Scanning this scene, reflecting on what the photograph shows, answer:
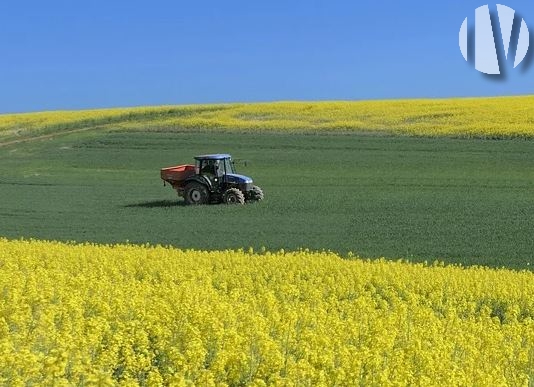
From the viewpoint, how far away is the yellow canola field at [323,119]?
43969 millimetres

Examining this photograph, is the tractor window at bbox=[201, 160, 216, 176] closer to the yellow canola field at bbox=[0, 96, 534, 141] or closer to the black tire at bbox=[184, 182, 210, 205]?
the black tire at bbox=[184, 182, 210, 205]

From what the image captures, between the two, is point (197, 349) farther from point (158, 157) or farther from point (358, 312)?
point (158, 157)

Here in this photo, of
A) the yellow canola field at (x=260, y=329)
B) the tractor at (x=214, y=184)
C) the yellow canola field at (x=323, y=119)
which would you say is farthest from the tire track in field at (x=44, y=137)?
the yellow canola field at (x=260, y=329)

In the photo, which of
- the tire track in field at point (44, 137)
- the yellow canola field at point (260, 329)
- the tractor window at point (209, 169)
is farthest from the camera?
the tire track in field at point (44, 137)

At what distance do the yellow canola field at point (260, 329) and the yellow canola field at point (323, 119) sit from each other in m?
28.8

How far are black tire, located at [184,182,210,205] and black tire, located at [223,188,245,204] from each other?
0.69m

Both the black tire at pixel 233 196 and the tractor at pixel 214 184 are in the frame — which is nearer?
the black tire at pixel 233 196

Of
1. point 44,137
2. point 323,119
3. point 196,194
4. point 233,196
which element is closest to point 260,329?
point 233,196

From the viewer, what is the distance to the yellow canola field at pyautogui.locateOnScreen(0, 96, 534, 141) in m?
44.0

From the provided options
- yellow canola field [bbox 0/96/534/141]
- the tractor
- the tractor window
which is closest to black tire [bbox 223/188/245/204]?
the tractor

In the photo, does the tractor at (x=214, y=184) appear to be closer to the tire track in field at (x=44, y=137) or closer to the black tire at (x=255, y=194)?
the black tire at (x=255, y=194)

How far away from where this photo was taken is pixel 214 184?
27.5m

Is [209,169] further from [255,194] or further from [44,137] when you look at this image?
[44,137]

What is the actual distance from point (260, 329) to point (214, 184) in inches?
763
